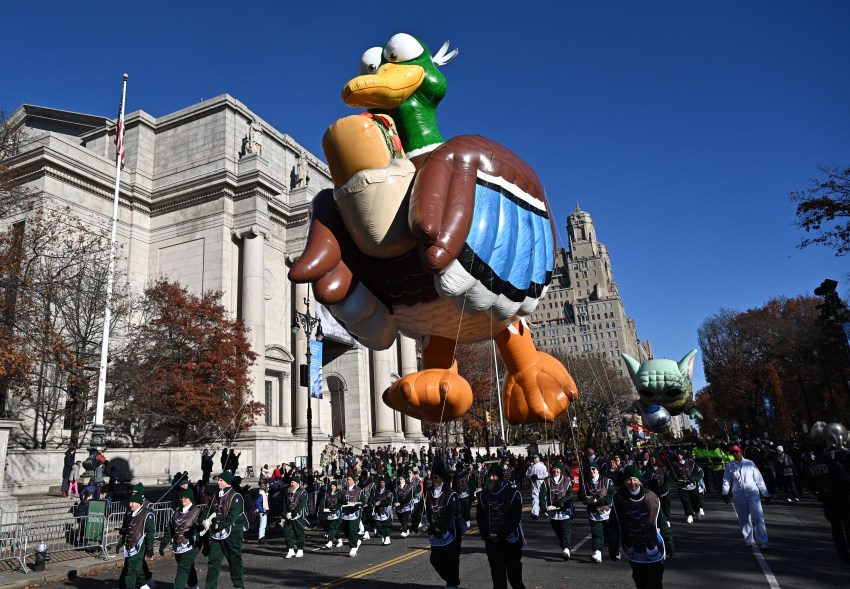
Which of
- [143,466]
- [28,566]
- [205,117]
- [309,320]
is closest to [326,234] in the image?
[28,566]

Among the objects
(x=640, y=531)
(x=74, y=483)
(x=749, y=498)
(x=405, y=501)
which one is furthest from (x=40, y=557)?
(x=749, y=498)

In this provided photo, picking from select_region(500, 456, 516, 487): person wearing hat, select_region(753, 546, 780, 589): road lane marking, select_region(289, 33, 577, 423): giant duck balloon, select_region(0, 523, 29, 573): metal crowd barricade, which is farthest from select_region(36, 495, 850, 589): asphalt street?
select_region(289, 33, 577, 423): giant duck balloon

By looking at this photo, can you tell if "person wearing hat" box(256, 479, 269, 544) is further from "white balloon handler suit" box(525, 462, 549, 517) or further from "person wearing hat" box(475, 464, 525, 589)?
"person wearing hat" box(475, 464, 525, 589)

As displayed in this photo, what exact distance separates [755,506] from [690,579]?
8.83 ft

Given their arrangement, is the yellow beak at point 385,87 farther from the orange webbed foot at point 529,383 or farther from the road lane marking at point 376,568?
the road lane marking at point 376,568

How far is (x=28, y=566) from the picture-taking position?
10.5 m

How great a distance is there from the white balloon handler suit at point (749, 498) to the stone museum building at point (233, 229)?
21.9 metres

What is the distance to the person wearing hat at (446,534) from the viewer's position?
767 centimetres

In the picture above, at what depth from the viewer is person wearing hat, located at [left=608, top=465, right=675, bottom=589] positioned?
20.5 ft

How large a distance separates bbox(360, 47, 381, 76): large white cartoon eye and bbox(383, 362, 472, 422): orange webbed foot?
3.61m

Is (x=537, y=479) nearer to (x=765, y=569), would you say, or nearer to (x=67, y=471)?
(x=765, y=569)

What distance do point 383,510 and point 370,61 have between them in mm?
10447

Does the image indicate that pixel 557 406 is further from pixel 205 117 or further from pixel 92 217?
pixel 205 117

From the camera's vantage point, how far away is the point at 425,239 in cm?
515
